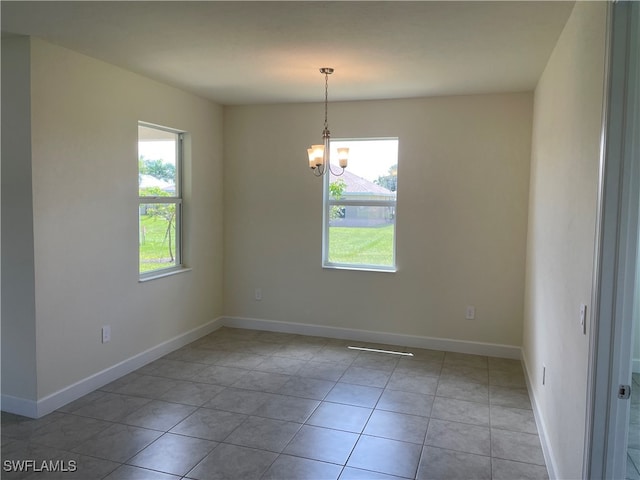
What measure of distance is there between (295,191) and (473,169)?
180 cm

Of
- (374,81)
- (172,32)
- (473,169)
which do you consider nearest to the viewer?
(172,32)

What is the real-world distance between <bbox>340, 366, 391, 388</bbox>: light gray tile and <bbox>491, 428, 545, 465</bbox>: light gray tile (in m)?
0.99

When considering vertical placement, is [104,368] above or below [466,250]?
below

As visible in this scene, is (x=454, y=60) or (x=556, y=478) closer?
(x=556, y=478)

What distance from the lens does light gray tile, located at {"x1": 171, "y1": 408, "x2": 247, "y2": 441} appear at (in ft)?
9.37

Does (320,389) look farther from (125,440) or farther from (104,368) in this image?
(104,368)

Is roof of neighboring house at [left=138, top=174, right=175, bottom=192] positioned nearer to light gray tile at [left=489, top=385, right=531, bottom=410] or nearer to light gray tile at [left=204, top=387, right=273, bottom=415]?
light gray tile at [left=204, top=387, right=273, bottom=415]

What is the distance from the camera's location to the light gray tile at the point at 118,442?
8.57 ft

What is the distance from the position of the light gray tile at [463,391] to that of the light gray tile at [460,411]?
74mm

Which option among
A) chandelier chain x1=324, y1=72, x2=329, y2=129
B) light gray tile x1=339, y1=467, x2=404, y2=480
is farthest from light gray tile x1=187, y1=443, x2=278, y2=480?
chandelier chain x1=324, y1=72, x2=329, y2=129

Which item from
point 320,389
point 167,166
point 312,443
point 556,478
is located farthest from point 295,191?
point 556,478

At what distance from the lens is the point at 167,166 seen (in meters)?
4.34

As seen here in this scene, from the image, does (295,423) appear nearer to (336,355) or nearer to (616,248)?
(336,355)

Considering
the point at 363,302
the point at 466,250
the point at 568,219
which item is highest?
the point at 568,219
